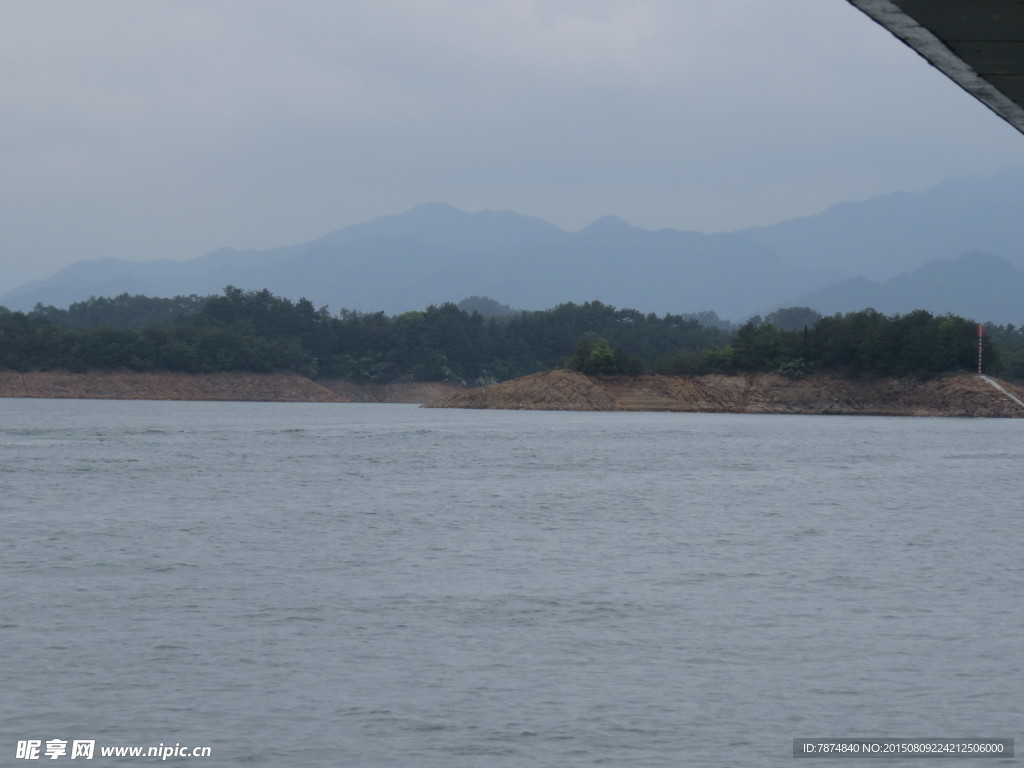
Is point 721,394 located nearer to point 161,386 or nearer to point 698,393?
point 698,393

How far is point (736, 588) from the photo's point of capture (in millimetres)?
24266

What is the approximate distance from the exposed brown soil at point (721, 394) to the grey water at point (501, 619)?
10124cm

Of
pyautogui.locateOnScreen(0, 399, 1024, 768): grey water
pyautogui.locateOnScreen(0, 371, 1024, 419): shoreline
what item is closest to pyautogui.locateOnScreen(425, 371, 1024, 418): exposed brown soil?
pyautogui.locateOnScreen(0, 371, 1024, 419): shoreline

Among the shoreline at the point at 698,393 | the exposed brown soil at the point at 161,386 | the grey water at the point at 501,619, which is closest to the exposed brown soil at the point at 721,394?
the shoreline at the point at 698,393

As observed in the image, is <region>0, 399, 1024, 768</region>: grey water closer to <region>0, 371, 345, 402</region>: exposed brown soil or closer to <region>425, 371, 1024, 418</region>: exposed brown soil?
<region>425, 371, 1024, 418</region>: exposed brown soil

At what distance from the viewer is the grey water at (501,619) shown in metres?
14.6

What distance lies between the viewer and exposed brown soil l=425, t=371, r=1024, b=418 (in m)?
147

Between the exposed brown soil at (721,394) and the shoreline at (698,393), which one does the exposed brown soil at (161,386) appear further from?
the exposed brown soil at (721,394)

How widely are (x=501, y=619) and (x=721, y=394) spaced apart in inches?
5473

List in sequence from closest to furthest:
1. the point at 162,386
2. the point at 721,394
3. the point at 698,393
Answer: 1. the point at 721,394
2. the point at 698,393
3. the point at 162,386

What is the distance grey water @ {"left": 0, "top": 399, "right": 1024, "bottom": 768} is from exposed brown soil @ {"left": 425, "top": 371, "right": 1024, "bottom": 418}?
332 ft

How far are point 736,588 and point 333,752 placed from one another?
12.2m

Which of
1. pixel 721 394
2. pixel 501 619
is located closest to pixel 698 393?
pixel 721 394

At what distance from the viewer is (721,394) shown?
516 feet
